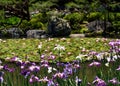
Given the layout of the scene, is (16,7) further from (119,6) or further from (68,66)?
(68,66)

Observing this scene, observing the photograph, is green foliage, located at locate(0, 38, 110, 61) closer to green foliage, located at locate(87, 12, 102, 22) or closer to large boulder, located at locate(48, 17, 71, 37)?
large boulder, located at locate(48, 17, 71, 37)

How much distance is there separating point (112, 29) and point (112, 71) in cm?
1853

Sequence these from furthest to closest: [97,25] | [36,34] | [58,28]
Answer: [97,25] < [58,28] < [36,34]

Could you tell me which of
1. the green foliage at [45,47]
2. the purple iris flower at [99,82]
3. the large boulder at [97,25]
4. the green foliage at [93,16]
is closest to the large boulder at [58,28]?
the large boulder at [97,25]

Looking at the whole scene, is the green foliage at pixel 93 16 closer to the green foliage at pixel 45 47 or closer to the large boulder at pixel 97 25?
the large boulder at pixel 97 25

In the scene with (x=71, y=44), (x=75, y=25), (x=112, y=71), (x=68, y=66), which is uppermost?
(x=68, y=66)

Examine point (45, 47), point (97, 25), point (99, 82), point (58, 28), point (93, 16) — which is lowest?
point (93, 16)

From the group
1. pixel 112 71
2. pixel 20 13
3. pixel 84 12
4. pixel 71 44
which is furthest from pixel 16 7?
pixel 112 71

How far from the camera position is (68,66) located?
5.84 meters

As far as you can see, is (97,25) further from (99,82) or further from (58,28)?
(99,82)

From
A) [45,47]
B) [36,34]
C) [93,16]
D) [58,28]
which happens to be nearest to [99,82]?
[45,47]

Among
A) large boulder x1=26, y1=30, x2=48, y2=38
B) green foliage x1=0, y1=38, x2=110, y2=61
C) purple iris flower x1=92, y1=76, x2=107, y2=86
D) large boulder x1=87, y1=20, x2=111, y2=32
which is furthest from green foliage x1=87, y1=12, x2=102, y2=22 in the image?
purple iris flower x1=92, y1=76, x2=107, y2=86

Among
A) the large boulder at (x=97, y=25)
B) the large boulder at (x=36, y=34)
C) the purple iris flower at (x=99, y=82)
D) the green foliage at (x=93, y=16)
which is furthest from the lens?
the green foliage at (x=93, y=16)

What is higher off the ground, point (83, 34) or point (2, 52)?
point (2, 52)
